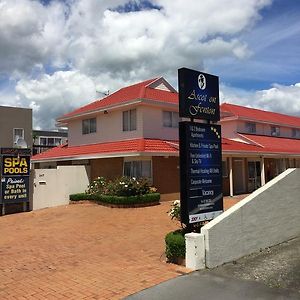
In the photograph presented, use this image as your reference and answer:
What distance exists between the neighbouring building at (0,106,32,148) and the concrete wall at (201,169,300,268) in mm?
34422

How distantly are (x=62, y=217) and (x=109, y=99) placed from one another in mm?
11587

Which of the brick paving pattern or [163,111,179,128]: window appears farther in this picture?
[163,111,179,128]: window

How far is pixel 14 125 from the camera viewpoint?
42.7m

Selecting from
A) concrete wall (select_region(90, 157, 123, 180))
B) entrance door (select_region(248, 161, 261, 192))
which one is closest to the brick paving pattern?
concrete wall (select_region(90, 157, 123, 180))

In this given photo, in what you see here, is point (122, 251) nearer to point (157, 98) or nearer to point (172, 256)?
point (172, 256)

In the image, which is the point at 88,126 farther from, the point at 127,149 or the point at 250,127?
the point at 250,127

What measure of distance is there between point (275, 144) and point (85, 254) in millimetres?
24430

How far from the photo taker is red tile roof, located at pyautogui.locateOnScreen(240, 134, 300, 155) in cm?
2930

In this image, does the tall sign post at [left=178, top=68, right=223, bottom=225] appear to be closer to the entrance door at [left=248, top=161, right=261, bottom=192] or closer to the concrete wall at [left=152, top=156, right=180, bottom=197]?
the concrete wall at [left=152, top=156, right=180, bottom=197]

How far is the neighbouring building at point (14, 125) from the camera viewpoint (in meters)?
41.8

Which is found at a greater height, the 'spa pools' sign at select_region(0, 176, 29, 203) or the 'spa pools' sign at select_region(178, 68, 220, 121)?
the 'spa pools' sign at select_region(178, 68, 220, 121)

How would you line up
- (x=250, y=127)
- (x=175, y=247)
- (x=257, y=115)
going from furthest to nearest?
(x=257, y=115) → (x=250, y=127) → (x=175, y=247)

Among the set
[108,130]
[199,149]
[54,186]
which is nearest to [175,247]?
[199,149]

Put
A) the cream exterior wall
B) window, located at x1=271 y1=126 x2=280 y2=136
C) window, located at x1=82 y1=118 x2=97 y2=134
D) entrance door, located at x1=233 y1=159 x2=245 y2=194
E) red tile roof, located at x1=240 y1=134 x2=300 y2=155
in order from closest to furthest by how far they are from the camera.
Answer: the cream exterior wall
window, located at x1=82 y1=118 x2=97 y2=134
entrance door, located at x1=233 y1=159 x2=245 y2=194
red tile roof, located at x1=240 y1=134 x2=300 y2=155
window, located at x1=271 y1=126 x2=280 y2=136
